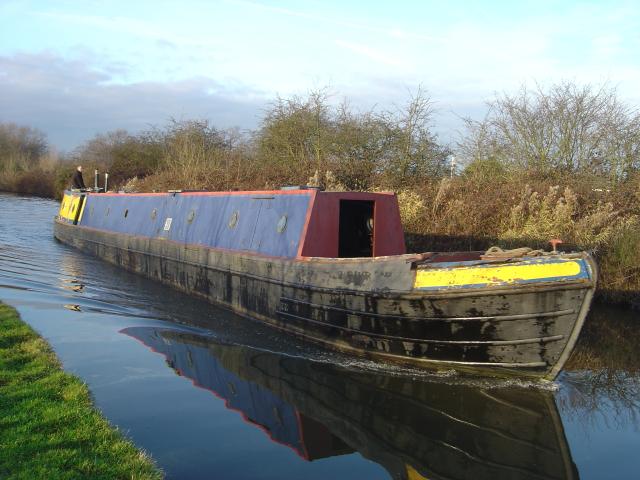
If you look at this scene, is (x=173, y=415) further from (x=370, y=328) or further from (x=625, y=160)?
(x=625, y=160)

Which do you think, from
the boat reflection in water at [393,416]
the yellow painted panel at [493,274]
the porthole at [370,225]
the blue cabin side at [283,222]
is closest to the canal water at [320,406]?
the boat reflection in water at [393,416]

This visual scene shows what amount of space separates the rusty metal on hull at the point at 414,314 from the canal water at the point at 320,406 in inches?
8.9

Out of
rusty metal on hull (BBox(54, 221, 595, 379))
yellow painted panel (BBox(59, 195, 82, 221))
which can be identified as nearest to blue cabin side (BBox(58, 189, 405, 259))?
rusty metal on hull (BBox(54, 221, 595, 379))

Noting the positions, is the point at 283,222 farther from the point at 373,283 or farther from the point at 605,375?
the point at 605,375

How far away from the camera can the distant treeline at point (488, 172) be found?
12.7 metres

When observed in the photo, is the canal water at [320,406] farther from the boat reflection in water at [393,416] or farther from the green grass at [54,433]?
the green grass at [54,433]

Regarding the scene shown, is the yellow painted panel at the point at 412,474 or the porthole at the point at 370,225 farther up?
the porthole at the point at 370,225

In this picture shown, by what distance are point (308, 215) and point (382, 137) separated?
1007cm

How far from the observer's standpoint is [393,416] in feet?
18.9

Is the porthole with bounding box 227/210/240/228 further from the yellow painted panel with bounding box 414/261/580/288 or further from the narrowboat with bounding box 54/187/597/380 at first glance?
the yellow painted panel with bounding box 414/261/580/288

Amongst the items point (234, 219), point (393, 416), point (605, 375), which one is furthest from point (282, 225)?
point (605, 375)

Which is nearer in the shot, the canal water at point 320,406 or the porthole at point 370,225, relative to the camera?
→ the canal water at point 320,406

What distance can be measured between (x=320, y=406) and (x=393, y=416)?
0.72 m

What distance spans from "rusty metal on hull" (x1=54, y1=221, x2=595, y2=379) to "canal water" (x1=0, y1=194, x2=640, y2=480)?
22cm
